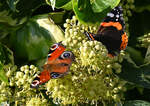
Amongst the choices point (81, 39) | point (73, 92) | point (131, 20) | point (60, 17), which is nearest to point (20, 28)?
point (60, 17)

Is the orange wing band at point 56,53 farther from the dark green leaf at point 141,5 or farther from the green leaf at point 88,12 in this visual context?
the dark green leaf at point 141,5

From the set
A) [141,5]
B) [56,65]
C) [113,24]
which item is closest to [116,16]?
[113,24]

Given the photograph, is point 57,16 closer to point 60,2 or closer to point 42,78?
point 60,2

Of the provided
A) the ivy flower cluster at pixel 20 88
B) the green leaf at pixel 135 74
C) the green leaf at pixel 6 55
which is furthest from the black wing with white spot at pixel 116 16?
the green leaf at pixel 6 55

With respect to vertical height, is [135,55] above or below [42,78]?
below

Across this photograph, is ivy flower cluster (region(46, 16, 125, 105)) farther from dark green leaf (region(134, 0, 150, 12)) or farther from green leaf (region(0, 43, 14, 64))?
dark green leaf (region(134, 0, 150, 12))

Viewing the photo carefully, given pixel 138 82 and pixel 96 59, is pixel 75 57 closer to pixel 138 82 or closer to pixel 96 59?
pixel 96 59
